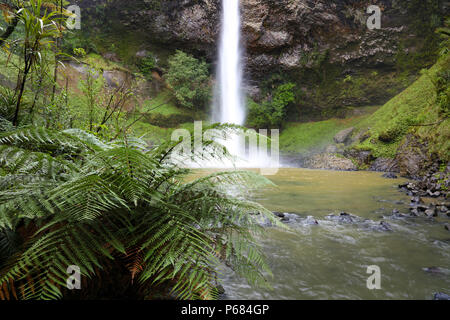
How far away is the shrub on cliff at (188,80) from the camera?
59.8 feet

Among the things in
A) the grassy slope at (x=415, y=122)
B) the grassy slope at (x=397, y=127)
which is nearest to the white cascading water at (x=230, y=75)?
the grassy slope at (x=397, y=127)

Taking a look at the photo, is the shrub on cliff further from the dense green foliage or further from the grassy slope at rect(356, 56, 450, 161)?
the grassy slope at rect(356, 56, 450, 161)

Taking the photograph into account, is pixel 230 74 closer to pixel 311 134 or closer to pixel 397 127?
pixel 311 134

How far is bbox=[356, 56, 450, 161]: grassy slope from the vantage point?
6402 millimetres

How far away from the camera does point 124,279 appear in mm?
1068

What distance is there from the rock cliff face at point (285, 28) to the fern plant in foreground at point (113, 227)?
19.6 metres

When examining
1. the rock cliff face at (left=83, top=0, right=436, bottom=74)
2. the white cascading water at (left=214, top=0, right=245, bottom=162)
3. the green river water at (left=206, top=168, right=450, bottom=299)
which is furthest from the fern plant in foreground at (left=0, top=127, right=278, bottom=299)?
the rock cliff face at (left=83, top=0, right=436, bottom=74)

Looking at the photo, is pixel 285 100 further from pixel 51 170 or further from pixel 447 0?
pixel 51 170

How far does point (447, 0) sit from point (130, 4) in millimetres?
22518

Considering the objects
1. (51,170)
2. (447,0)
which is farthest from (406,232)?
(447,0)

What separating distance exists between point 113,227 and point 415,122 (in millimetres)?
10233

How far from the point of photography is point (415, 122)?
26.3 ft

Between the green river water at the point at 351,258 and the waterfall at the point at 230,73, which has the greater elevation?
the waterfall at the point at 230,73

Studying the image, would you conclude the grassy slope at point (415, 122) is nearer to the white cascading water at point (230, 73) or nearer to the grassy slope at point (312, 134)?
the grassy slope at point (312, 134)
